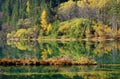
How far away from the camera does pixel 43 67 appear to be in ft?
121

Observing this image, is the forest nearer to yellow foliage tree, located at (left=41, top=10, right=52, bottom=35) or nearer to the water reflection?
yellow foliage tree, located at (left=41, top=10, right=52, bottom=35)

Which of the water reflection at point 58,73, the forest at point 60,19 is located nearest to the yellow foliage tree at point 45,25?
the forest at point 60,19

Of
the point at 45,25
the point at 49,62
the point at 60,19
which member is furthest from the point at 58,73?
the point at 60,19

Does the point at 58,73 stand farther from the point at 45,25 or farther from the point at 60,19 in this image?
the point at 60,19

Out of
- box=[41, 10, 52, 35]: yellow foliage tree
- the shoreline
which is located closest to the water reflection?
the shoreline

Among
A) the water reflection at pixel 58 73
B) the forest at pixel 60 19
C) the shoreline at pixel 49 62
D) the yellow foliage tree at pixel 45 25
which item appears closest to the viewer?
the water reflection at pixel 58 73

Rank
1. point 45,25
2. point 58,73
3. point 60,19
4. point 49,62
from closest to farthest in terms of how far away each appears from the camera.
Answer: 1. point 58,73
2. point 49,62
3. point 45,25
4. point 60,19

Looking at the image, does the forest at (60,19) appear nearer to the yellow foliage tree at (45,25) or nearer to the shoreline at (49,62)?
the yellow foliage tree at (45,25)

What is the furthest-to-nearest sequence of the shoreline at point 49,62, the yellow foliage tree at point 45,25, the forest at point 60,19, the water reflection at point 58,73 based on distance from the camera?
the yellow foliage tree at point 45,25, the forest at point 60,19, the shoreline at point 49,62, the water reflection at point 58,73

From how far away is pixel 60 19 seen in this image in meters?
130

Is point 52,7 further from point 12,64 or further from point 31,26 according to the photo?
point 12,64

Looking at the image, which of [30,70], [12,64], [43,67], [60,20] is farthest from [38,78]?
[60,20]

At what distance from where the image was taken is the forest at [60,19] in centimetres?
11112

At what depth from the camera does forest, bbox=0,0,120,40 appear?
365 feet
